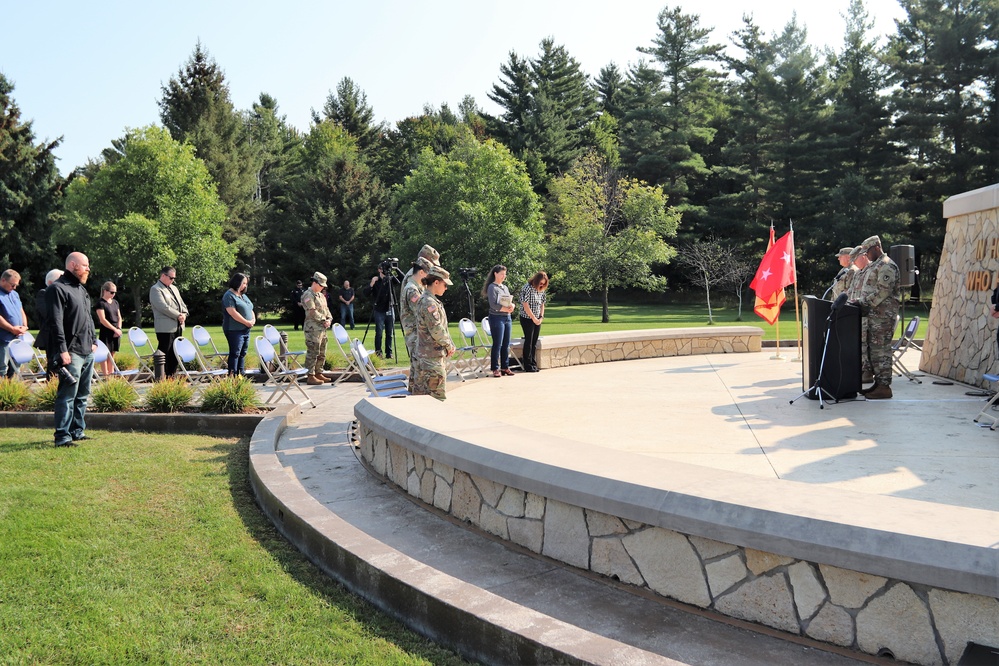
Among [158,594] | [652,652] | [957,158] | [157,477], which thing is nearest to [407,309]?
[157,477]

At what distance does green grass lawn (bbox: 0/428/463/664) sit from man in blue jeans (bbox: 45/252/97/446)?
105 cm

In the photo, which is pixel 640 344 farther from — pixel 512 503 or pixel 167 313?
pixel 512 503

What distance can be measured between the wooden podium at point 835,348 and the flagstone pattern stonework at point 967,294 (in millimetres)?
2002

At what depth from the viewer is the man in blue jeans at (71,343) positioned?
295 inches

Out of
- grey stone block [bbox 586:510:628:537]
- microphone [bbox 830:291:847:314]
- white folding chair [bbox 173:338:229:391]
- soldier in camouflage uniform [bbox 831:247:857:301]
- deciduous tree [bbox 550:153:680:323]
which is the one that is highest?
deciduous tree [bbox 550:153:680:323]

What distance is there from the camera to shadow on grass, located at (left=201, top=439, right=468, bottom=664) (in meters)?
3.57

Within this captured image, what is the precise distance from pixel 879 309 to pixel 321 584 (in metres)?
8.31

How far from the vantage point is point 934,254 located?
4359cm

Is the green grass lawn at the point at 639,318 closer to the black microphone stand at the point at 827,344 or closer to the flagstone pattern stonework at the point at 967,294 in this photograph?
the flagstone pattern stonework at the point at 967,294

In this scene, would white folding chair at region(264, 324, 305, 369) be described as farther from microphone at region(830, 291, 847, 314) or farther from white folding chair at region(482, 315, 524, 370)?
microphone at region(830, 291, 847, 314)

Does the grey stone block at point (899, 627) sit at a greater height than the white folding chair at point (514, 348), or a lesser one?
lesser

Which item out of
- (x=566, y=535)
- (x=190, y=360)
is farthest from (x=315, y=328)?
(x=566, y=535)

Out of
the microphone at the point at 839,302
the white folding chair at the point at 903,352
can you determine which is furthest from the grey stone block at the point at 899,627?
the white folding chair at the point at 903,352

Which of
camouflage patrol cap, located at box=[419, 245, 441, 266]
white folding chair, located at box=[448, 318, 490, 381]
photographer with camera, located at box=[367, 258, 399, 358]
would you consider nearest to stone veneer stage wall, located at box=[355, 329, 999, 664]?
camouflage patrol cap, located at box=[419, 245, 441, 266]
